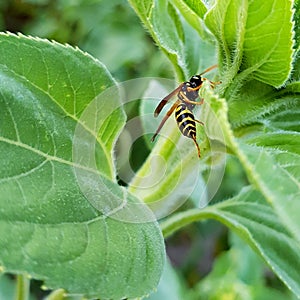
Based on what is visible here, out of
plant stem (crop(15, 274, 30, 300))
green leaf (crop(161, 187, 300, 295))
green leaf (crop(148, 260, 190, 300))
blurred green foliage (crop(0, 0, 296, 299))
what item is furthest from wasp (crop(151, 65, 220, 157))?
blurred green foliage (crop(0, 0, 296, 299))

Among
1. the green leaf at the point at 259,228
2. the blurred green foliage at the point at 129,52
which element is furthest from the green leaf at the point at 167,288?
the green leaf at the point at 259,228

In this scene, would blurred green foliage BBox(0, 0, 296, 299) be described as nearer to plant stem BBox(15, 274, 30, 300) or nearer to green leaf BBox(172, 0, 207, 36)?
plant stem BBox(15, 274, 30, 300)

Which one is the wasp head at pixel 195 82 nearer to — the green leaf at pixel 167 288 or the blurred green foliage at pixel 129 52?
the green leaf at pixel 167 288

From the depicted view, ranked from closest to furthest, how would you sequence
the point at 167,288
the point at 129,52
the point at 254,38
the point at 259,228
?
the point at 254,38
the point at 259,228
the point at 167,288
the point at 129,52

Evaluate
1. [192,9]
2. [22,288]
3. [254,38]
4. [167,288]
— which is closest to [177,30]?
[192,9]

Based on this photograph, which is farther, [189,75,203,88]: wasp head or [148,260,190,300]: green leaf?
[148,260,190,300]: green leaf

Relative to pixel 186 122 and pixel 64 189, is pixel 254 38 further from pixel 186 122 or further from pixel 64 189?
pixel 64 189
